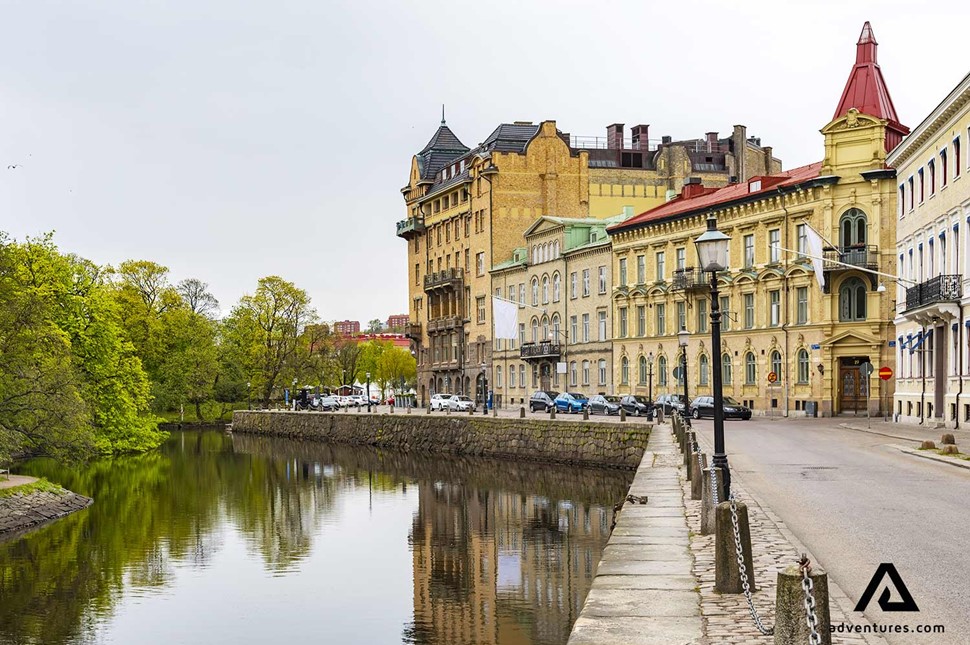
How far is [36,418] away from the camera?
41.8 meters

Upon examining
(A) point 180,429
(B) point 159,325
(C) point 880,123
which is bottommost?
(A) point 180,429

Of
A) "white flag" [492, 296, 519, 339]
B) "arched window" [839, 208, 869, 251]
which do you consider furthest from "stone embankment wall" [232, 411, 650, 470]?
"arched window" [839, 208, 869, 251]

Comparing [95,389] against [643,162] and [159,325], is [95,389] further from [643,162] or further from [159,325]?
[643,162]

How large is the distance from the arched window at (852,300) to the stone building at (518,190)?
29.5 meters

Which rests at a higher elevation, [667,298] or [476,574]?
[667,298]

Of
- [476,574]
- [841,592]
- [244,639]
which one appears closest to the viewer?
[841,592]

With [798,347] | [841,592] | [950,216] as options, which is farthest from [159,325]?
[841,592]

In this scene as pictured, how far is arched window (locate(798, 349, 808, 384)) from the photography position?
61625 mm

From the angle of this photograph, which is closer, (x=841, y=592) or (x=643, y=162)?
(x=841, y=592)

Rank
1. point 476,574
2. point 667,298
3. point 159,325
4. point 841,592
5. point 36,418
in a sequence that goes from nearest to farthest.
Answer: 1. point 841,592
2. point 476,574
3. point 36,418
4. point 667,298
5. point 159,325

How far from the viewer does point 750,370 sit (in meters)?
65.7

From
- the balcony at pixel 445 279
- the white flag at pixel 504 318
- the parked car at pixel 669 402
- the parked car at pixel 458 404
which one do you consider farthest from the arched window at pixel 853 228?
the balcony at pixel 445 279

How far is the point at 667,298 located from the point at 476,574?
4773 centimetres

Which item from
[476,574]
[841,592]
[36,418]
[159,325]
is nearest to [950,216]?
[476,574]
